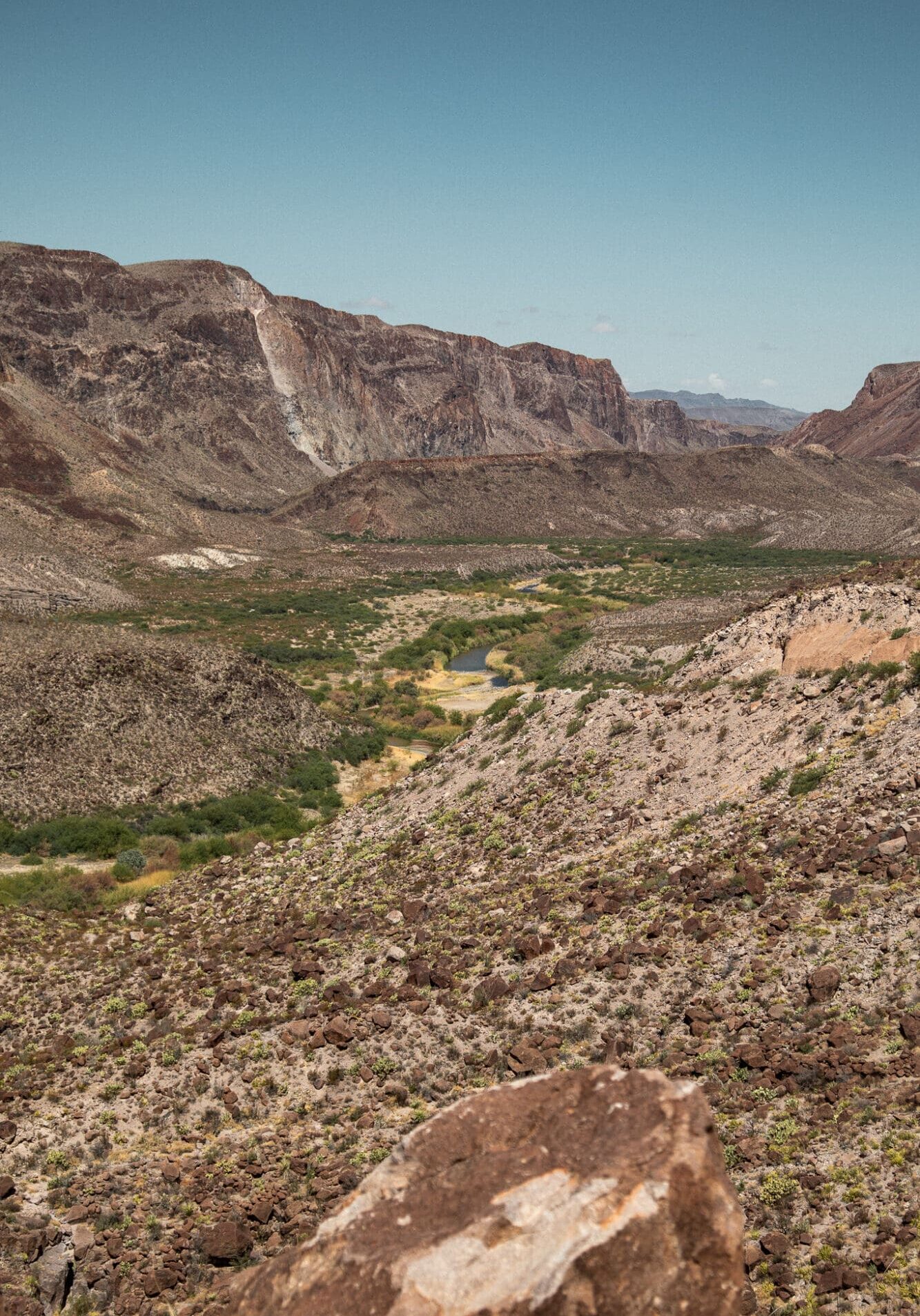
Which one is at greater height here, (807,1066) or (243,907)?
(807,1066)

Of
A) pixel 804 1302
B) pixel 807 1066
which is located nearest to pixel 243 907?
pixel 807 1066

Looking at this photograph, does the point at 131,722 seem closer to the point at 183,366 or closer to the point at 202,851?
the point at 202,851

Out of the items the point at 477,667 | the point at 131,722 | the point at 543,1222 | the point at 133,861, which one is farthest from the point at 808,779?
the point at 477,667

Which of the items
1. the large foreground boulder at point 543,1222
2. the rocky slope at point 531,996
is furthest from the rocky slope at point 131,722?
the large foreground boulder at point 543,1222

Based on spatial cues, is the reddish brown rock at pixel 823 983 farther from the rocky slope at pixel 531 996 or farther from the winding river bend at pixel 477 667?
the winding river bend at pixel 477 667

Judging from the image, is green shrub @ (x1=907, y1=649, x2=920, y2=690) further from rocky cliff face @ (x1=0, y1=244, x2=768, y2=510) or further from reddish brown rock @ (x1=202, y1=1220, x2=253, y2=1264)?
rocky cliff face @ (x1=0, y1=244, x2=768, y2=510)

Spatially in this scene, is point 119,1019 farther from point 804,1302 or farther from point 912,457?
point 912,457

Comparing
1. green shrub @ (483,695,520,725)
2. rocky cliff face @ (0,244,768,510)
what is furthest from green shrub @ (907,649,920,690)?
rocky cliff face @ (0,244,768,510)
